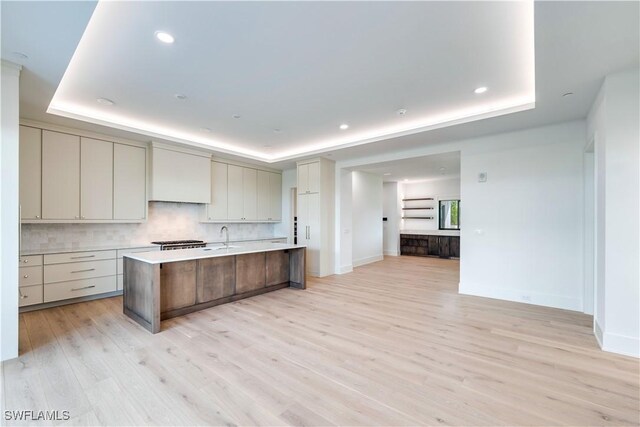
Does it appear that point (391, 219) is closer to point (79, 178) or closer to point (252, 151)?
point (252, 151)

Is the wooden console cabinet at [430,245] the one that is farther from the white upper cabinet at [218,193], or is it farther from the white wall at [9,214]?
the white wall at [9,214]

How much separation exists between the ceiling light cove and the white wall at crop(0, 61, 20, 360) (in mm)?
529

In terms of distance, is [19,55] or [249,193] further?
[249,193]

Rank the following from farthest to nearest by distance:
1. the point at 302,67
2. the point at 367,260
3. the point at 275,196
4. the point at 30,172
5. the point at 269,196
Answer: the point at 367,260 → the point at 275,196 → the point at 269,196 → the point at 30,172 → the point at 302,67

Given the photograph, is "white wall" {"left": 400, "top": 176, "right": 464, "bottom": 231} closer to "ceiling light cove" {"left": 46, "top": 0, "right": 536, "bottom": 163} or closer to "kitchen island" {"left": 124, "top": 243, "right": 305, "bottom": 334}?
"ceiling light cove" {"left": 46, "top": 0, "right": 536, "bottom": 163}

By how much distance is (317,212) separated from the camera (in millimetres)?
6266

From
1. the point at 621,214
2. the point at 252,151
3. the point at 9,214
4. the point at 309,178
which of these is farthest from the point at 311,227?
the point at 621,214

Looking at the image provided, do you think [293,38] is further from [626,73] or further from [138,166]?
[138,166]

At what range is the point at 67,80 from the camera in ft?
10.1

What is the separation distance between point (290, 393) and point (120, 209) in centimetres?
446

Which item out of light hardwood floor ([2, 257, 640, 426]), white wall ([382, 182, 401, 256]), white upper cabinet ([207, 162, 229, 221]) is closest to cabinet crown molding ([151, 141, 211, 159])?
white upper cabinet ([207, 162, 229, 221])

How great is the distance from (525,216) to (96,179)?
695 centimetres

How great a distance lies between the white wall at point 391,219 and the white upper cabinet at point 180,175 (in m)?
6.39

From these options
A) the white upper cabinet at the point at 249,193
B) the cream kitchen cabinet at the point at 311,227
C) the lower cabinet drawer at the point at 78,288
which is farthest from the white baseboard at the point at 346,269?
the lower cabinet drawer at the point at 78,288
